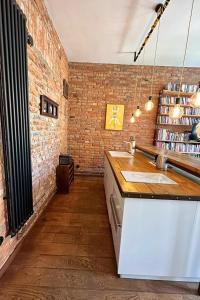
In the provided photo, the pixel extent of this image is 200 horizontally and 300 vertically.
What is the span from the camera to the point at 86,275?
1.52m

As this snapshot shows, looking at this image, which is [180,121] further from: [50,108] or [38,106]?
[38,106]

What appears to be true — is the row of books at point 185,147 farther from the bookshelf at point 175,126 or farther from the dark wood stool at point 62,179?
the dark wood stool at point 62,179

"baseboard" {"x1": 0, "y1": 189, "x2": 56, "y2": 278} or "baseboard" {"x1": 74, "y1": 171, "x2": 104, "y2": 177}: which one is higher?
"baseboard" {"x1": 0, "y1": 189, "x2": 56, "y2": 278}

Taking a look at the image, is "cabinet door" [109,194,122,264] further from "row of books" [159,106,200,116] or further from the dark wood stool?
"row of books" [159,106,200,116]

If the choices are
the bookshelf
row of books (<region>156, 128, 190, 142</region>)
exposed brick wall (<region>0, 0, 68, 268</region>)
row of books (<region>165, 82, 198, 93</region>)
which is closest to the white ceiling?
exposed brick wall (<region>0, 0, 68, 268</region>)

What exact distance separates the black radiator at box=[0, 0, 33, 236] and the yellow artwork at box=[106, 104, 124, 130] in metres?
3.10

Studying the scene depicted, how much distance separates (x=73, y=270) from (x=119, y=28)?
3.52 metres

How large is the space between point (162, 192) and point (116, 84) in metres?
3.89

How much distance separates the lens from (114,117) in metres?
4.66

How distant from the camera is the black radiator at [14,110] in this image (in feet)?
4.43

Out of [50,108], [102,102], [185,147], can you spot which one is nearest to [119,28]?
[50,108]

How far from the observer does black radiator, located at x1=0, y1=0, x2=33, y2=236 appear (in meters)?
1.35

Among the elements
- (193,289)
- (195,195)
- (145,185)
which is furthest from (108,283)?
(195,195)

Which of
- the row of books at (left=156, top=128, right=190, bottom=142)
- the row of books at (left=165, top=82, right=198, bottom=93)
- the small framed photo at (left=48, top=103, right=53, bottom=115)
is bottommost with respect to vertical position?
the row of books at (left=156, top=128, right=190, bottom=142)
